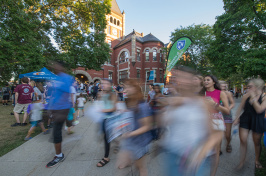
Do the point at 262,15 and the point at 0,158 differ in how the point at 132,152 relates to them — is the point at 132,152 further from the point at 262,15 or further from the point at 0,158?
the point at 262,15

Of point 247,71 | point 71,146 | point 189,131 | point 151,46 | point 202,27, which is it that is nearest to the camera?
point 189,131

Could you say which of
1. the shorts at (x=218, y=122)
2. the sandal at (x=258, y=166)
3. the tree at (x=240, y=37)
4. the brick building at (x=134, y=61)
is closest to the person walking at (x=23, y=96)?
the shorts at (x=218, y=122)

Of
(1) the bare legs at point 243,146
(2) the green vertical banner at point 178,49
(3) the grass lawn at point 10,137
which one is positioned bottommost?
(3) the grass lawn at point 10,137

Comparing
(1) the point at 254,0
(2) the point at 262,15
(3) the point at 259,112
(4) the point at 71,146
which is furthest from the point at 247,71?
(4) the point at 71,146

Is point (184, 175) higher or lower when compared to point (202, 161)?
lower

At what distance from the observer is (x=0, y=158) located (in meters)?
2.89

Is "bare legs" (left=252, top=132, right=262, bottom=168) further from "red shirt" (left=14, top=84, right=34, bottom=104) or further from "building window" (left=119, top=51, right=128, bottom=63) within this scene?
"building window" (left=119, top=51, right=128, bottom=63)

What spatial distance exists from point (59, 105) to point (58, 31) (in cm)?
1434

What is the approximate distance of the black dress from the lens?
2312mm

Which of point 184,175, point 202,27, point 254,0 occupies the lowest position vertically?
point 184,175

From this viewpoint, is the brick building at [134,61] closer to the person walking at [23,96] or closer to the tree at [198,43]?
the tree at [198,43]

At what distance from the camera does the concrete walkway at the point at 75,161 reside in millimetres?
2379

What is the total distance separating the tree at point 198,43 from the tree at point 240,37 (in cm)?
700

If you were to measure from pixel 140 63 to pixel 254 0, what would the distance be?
58.7 feet
